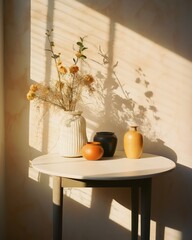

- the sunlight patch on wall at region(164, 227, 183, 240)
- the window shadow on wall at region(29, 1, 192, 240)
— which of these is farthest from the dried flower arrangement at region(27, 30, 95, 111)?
the sunlight patch on wall at region(164, 227, 183, 240)

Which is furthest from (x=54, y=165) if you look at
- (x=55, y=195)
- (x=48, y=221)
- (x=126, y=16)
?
(x=126, y=16)

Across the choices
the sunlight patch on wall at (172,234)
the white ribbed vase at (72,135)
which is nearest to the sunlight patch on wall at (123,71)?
the white ribbed vase at (72,135)

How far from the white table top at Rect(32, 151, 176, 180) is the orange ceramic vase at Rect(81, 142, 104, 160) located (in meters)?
0.03

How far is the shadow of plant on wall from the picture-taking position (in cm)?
222

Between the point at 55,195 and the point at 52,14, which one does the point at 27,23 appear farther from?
the point at 55,195

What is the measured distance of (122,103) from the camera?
87.7 inches

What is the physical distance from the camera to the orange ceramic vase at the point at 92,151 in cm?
185

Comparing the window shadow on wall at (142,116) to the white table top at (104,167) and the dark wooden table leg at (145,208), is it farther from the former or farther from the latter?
the dark wooden table leg at (145,208)

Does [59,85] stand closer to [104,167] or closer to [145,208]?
[104,167]

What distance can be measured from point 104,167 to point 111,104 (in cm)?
61

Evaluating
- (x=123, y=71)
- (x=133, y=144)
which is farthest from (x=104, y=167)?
(x=123, y=71)

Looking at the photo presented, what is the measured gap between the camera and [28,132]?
7.40 ft

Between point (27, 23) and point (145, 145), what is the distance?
1.19 meters

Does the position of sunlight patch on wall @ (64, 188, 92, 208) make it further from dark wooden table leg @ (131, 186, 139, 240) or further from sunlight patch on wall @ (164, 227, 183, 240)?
sunlight patch on wall @ (164, 227, 183, 240)
